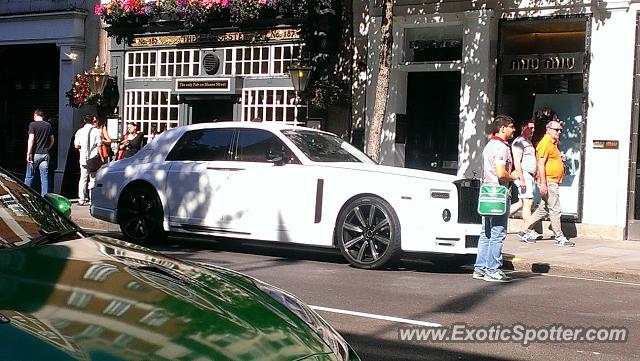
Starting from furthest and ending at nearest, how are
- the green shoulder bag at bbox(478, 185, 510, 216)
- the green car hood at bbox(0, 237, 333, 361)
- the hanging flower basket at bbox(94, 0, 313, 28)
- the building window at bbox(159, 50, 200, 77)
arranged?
the building window at bbox(159, 50, 200, 77) < the hanging flower basket at bbox(94, 0, 313, 28) < the green shoulder bag at bbox(478, 185, 510, 216) < the green car hood at bbox(0, 237, 333, 361)

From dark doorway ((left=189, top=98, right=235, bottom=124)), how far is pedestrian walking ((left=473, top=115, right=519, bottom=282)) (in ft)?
32.8

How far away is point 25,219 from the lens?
11.9 ft

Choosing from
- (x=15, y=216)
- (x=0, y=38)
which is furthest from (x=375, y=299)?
(x=0, y=38)

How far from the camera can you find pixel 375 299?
7801mm

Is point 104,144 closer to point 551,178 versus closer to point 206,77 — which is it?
point 206,77

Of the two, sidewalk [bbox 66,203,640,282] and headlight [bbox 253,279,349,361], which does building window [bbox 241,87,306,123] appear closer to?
sidewalk [bbox 66,203,640,282]

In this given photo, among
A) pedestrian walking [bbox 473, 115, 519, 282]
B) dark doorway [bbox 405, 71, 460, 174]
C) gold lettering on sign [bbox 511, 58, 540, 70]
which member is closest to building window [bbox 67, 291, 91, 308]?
pedestrian walking [bbox 473, 115, 519, 282]

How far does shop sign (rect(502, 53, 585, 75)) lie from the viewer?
14156 mm

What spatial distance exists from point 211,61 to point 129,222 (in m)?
7.77

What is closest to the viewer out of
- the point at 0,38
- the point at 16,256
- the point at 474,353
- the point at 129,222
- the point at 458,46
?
the point at 16,256

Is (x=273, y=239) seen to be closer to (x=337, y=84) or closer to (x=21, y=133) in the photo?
(x=337, y=84)

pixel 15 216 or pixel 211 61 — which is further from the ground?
pixel 211 61

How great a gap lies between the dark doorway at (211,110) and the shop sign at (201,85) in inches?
16.3

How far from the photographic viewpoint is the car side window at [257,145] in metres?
10.5
